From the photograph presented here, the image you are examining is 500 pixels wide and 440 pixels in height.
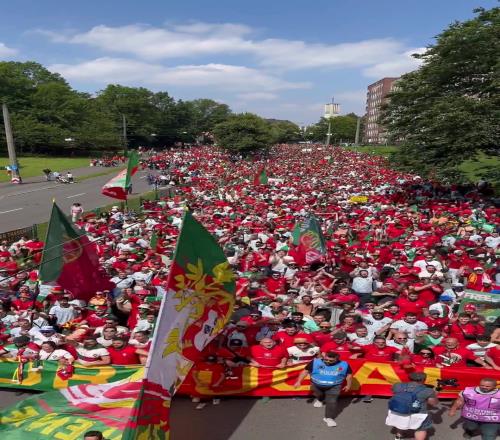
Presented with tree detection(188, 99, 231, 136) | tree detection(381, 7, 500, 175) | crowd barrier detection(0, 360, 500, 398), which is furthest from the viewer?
tree detection(188, 99, 231, 136)

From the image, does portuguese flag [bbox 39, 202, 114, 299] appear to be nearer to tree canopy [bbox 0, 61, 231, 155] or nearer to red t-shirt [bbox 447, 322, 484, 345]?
red t-shirt [bbox 447, 322, 484, 345]

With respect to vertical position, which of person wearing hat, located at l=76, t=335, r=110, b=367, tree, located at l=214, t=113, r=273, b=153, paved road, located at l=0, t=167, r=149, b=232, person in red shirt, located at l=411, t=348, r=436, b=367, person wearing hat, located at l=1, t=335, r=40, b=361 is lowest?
paved road, located at l=0, t=167, r=149, b=232

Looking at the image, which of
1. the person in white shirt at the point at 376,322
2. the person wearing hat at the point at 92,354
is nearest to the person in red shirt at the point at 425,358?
the person in white shirt at the point at 376,322

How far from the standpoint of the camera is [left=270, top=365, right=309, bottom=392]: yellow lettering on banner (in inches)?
277

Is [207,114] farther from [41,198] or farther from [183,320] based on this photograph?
[183,320]

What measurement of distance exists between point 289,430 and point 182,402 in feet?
5.19

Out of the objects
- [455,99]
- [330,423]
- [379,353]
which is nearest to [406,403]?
[330,423]

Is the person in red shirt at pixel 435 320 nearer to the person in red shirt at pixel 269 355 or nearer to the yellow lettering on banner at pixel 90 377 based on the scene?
the person in red shirt at pixel 269 355

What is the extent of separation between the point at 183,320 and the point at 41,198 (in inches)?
1187

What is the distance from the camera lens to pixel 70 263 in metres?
9.30

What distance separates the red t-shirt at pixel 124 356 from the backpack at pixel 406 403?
3.52 meters

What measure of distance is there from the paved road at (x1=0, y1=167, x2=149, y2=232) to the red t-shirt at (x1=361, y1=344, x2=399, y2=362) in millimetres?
18968

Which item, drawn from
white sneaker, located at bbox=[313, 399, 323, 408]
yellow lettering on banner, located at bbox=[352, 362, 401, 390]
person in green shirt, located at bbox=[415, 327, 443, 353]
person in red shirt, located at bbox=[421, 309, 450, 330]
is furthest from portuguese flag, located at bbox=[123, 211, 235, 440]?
person in red shirt, located at bbox=[421, 309, 450, 330]

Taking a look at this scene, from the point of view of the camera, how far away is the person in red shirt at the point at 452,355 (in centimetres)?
695
